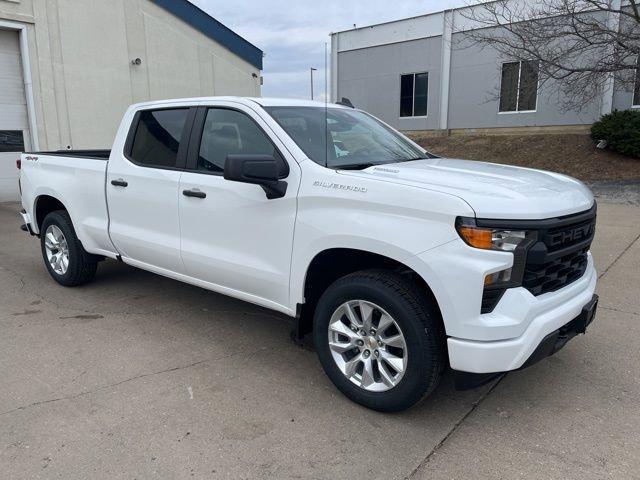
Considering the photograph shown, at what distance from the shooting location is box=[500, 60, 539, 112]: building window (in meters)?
18.4

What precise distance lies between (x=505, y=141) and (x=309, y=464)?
17635 millimetres

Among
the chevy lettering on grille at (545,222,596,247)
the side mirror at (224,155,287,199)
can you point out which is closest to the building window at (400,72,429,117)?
the chevy lettering on grille at (545,222,596,247)

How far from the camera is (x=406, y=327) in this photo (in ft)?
9.89

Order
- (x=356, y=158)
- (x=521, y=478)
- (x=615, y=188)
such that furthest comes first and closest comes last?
(x=615, y=188), (x=356, y=158), (x=521, y=478)

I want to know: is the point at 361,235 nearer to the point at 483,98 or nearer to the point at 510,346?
the point at 510,346

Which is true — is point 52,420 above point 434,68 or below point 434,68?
below

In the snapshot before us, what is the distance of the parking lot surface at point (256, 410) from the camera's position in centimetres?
281

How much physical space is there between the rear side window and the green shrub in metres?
13.9

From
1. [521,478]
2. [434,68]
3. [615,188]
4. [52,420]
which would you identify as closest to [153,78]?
[434,68]

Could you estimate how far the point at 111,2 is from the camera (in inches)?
554

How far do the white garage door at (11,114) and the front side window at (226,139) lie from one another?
1051cm

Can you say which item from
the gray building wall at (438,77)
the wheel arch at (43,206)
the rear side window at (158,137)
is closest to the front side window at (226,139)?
the rear side window at (158,137)

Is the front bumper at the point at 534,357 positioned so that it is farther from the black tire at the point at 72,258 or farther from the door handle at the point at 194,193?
the black tire at the point at 72,258

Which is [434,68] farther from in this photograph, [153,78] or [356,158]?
[356,158]
